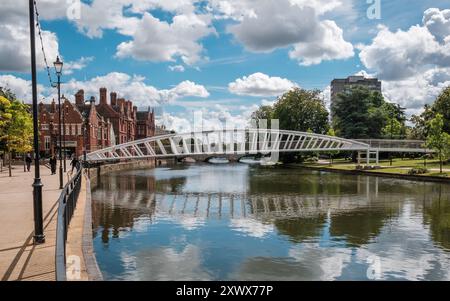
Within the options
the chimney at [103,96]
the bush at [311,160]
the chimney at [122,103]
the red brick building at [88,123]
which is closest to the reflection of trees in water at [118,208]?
the red brick building at [88,123]

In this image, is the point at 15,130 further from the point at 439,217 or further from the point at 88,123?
the point at 439,217

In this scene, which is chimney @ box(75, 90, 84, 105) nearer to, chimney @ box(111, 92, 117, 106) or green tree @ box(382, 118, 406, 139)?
chimney @ box(111, 92, 117, 106)

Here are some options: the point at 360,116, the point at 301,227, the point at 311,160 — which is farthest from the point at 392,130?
the point at 301,227

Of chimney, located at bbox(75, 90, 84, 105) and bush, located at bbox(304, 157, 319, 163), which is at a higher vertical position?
chimney, located at bbox(75, 90, 84, 105)

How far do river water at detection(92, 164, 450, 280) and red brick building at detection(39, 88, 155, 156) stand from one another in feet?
126

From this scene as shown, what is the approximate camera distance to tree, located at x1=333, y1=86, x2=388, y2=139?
78.6 m

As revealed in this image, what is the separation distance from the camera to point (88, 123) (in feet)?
244

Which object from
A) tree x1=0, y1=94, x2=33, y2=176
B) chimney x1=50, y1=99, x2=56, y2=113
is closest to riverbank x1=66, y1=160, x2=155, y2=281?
tree x1=0, y1=94, x2=33, y2=176

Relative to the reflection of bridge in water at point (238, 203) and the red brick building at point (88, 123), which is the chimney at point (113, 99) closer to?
the red brick building at point (88, 123)

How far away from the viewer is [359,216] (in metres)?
23.6

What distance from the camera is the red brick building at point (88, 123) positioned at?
3002 inches
